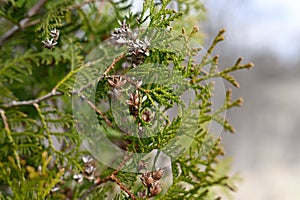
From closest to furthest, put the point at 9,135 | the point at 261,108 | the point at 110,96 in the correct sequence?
1. the point at 110,96
2. the point at 9,135
3. the point at 261,108

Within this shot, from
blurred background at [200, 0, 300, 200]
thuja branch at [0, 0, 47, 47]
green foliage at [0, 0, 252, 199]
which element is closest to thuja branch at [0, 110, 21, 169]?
green foliage at [0, 0, 252, 199]

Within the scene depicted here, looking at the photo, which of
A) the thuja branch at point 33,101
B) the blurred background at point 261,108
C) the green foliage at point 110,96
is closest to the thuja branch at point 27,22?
the green foliage at point 110,96

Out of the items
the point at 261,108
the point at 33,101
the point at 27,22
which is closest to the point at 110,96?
the point at 33,101

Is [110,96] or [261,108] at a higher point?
[261,108]

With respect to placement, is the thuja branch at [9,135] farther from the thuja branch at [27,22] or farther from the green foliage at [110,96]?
the thuja branch at [27,22]

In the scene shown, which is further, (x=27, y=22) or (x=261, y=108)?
(x=261, y=108)

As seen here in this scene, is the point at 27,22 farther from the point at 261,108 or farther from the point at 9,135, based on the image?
the point at 261,108
